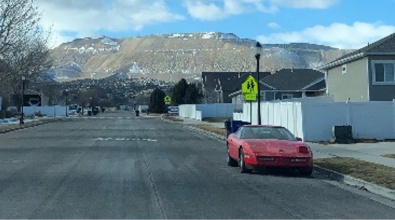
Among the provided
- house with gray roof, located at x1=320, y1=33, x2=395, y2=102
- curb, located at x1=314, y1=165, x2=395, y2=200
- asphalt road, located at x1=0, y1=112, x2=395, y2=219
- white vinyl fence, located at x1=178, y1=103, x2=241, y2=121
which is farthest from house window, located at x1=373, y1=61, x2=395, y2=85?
white vinyl fence, located at x1=178, y1=103, x2=241, y2=121

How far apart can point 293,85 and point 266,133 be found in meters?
52.4

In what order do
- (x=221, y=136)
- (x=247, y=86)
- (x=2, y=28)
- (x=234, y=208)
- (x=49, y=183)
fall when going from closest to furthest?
(x=234, y=208) → (x=49, y=183) → (x=247, y=86) → (x=221, y=136) → (x=2, y=28)

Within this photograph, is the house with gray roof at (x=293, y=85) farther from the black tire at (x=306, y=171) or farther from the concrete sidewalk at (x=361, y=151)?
the black tire at (x=306, y=171)

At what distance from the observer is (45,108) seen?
105m

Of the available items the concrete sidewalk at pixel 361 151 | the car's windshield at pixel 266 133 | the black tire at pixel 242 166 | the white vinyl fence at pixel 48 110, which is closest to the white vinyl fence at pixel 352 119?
the concrete sidewalk at pixel 361 151

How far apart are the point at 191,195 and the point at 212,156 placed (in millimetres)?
10717

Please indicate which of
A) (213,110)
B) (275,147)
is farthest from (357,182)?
(213,110)

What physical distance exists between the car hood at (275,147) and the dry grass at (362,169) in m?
1.35

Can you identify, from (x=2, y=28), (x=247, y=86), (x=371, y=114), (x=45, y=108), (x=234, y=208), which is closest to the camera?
(x=234, y=208)

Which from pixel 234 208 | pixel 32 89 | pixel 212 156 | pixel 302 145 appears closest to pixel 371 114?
pixel 212 156

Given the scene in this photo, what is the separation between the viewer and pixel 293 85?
70.8 meters

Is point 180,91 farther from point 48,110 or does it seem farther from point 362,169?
point 362,169

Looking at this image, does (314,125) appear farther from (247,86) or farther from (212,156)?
(212,156)

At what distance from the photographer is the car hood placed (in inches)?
681
